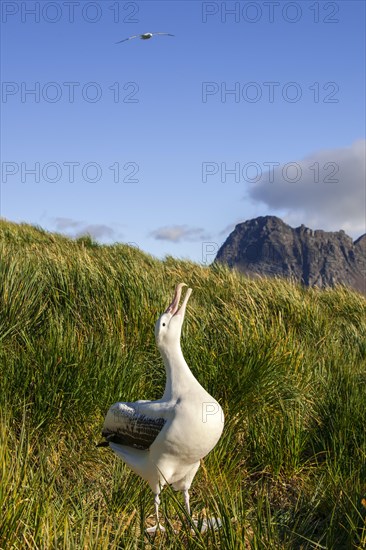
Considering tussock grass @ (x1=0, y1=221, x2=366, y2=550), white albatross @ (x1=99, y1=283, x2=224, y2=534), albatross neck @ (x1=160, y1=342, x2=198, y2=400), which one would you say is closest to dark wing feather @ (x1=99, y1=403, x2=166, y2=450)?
white albatross @ (x1=99, y1=283, x2=224, y2=534)

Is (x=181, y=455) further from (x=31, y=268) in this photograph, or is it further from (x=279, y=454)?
(x=31, y=268)

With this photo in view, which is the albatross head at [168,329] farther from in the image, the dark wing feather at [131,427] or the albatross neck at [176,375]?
the dark wing feather at [131,427]

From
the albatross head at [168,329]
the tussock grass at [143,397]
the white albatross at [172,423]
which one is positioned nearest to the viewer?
the white albatross at [172,423]

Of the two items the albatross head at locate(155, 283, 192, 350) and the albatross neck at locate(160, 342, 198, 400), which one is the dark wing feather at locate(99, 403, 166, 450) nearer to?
the albatross neck at locate(160, 342, 198, 400)

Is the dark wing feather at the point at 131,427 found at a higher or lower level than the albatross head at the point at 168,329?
lower

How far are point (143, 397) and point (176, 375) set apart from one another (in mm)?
2296

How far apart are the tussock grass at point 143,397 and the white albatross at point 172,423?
213 millimetres

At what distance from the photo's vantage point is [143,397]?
217 inches

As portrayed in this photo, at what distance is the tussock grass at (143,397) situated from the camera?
347 cm

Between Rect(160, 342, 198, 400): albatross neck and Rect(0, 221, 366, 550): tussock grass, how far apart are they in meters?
0.55

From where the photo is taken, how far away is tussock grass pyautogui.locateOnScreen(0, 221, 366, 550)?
11.4ft

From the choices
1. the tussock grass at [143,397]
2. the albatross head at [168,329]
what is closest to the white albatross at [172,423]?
the albatross head at [168,329]

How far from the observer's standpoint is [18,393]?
510 centimetres

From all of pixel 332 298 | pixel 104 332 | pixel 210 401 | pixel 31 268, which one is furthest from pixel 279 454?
pixel 332 298
